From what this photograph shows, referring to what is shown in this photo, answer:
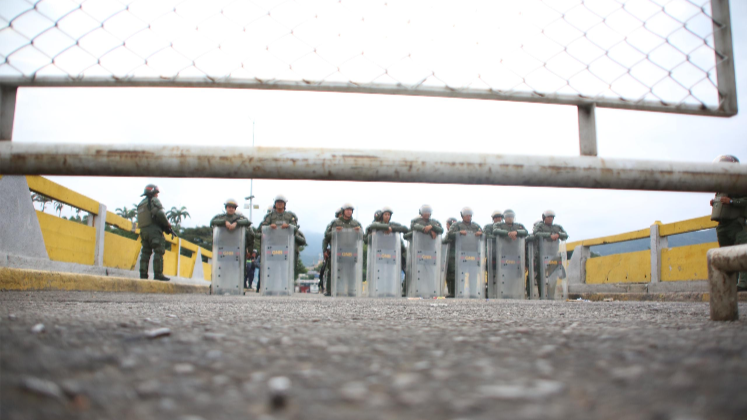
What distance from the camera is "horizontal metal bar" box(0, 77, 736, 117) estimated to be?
193 cm

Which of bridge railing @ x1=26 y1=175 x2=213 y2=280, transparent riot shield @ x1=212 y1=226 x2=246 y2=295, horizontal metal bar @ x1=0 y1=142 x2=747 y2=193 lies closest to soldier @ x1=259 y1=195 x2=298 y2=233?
transparent riot shield @ x1=212 y1=226 x2=246 y2=295

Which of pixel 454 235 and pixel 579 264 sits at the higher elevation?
pixel 454 235

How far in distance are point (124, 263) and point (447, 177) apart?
11507mm

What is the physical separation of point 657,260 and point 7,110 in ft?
34.8

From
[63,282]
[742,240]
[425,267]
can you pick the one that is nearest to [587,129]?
[63,282]

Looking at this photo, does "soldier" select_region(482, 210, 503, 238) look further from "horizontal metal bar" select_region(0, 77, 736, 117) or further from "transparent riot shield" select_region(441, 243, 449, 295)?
"horizontal metal bar" select_region(0, 77, 736, 117)

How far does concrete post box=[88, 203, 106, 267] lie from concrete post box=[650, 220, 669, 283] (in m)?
10.8

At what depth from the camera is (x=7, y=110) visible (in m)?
1.87

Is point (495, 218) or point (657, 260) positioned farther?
point (495, 218)

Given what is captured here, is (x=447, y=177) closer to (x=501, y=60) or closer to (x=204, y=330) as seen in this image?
(x=501, y=60)

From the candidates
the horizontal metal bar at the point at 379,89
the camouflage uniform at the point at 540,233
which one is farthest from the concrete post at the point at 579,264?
the horizontal metal bar at the point at 379,89

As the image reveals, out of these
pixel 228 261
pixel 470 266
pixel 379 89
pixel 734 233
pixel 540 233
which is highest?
pixel 379 89

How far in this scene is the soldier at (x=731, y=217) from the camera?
266 inches

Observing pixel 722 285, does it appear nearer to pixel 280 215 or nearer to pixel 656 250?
pixel 656 250
